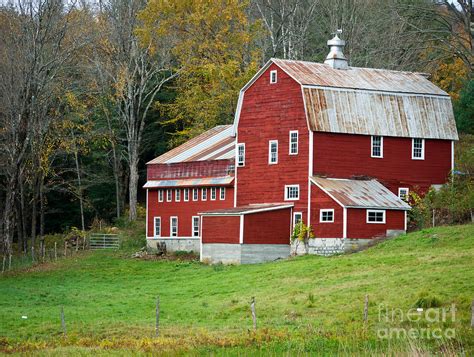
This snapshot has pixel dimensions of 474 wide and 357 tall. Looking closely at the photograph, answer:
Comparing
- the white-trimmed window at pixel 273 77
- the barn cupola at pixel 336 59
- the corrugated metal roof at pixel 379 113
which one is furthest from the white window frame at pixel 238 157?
the barn cupola at pixel 336 59

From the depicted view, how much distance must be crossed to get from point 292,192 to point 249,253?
12.7ft

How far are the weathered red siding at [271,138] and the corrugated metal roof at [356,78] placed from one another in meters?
0.77

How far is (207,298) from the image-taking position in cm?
4219

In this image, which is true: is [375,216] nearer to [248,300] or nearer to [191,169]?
[248,300]

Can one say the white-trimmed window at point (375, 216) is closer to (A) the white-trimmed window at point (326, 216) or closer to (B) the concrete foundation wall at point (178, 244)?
(A) the white-trimmed window at point (326, 216)

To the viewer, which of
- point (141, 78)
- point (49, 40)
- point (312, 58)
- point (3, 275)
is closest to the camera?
point (3, 275)

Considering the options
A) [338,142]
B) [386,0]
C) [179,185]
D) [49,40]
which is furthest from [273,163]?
[386,0]

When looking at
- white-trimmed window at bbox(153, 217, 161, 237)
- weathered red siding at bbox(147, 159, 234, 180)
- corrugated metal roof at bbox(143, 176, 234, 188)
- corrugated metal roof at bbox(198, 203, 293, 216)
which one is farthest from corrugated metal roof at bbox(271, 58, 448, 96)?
white-trimmed window at bbox(153, 217, 161, 237)

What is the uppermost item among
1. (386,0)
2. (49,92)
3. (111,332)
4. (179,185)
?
(386,0)

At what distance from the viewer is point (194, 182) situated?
62.4 meters

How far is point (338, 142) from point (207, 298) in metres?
15.9

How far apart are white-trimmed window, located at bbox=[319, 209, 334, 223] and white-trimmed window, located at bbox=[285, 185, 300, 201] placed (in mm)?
2160

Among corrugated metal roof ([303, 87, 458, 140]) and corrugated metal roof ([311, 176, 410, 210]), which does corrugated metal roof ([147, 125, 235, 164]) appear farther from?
corrugated metal roof ([311, 176, 410, 210])

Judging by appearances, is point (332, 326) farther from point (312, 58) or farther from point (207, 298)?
point (312, 58)
